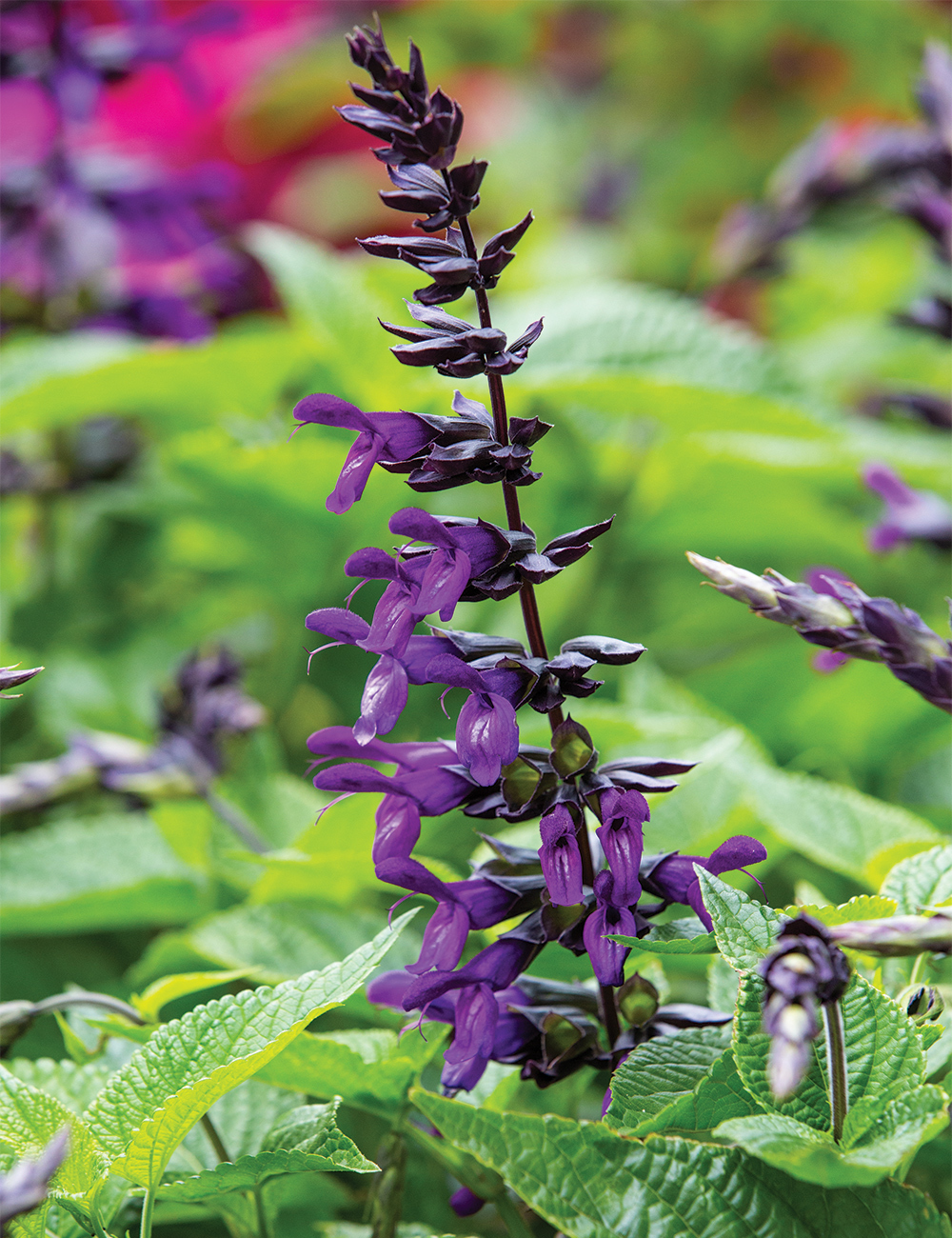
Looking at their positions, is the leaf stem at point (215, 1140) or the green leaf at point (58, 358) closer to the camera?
the leaf stem at point (215, 1140)

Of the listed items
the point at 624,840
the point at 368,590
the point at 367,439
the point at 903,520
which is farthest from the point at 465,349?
the point at 368,590

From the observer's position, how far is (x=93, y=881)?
2.38 feet

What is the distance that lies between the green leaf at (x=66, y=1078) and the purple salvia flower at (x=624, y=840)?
0.79 feet

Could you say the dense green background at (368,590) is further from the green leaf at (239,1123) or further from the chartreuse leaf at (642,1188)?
the chartreuse leaf at (642,1188)

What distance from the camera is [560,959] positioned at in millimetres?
530

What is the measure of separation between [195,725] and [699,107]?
195 centimetres

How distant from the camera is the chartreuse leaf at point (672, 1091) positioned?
0.37m

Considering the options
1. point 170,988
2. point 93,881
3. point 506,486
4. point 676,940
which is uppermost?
point 506,486

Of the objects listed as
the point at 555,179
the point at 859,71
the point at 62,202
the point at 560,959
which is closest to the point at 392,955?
the point at 560,959

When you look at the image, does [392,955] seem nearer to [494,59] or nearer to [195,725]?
[195,725]

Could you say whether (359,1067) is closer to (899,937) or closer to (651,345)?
(899,937)

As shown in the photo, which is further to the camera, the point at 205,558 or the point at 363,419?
the point at 205,558

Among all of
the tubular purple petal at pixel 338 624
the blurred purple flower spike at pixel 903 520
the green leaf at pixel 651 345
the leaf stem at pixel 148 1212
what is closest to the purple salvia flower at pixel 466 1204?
the leaf stem at pixel 148 1212

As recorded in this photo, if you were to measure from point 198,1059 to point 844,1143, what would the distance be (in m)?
0.21
